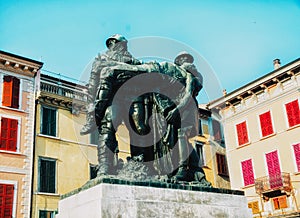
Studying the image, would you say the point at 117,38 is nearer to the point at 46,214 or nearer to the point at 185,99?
the point at 185,99

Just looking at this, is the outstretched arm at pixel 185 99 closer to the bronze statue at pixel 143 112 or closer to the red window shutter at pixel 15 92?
the bronze statue at pixel 143 112

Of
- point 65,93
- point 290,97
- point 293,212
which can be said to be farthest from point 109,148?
point 290,97

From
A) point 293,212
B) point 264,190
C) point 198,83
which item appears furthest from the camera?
point 264,190

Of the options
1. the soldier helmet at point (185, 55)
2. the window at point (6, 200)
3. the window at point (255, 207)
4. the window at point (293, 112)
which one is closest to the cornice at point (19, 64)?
the window at point (6, 200)

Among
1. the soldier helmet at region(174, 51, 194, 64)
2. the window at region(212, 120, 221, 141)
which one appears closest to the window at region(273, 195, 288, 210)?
the window at region(212, 120, 221, 141)

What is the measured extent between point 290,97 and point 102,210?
2385 centimetres

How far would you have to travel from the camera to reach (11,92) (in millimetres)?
22344

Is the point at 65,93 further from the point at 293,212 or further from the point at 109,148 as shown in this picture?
the point at 109,148

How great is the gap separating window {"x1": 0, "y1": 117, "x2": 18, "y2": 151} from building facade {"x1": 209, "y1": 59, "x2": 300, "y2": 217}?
38.3 feet

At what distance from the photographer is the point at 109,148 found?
19.3ft

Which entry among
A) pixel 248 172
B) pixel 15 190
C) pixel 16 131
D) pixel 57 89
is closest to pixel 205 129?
pixel 248 172

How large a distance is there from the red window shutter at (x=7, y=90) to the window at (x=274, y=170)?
55.3 ft

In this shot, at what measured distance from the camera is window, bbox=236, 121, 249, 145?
29.1 metres

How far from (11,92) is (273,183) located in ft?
55.9
